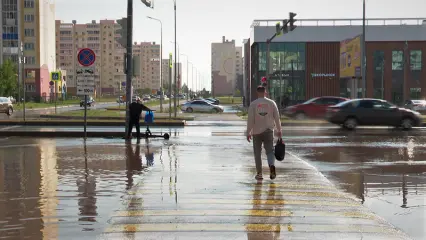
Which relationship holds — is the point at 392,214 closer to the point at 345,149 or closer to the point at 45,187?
the point at 45,187

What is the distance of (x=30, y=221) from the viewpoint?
765cm

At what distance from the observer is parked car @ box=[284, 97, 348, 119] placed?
41062 millimetres

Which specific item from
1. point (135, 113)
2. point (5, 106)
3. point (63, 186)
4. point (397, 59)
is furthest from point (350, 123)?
point (397, 59)

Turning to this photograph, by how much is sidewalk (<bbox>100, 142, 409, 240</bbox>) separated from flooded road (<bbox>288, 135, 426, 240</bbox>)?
0.34 m

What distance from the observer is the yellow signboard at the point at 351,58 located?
48709 mm

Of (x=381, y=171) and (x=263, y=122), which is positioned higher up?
(x=263, y=122)

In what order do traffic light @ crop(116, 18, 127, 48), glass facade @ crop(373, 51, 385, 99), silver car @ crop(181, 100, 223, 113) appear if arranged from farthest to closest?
1. glass facade @ crop(373, 51, 385, 99)
2. silver car @ crop(181, 100, 223, 113)
3. traffic light @ crop(116, 18, 127, 48)

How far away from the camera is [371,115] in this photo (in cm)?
3178

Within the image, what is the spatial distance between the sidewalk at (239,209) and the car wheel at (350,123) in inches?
729

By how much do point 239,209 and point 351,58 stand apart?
44.7m

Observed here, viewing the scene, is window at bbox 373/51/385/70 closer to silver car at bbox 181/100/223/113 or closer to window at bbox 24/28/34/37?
silver car at bbox 181/100/223/113

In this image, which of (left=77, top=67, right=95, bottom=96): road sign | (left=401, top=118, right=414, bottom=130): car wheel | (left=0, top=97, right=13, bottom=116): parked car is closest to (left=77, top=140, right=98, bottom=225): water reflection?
(left=77, top=67, right=95, bottom=96): road sign

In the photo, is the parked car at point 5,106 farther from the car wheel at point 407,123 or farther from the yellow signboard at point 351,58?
the car wheel at point 407,123

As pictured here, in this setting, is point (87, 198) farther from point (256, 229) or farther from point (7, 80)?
point (7, 80)
